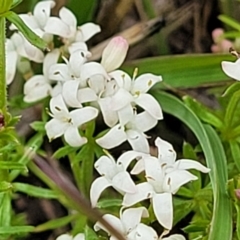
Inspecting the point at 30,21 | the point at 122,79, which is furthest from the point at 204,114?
the point at 30,21

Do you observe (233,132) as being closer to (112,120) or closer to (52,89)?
(112,120)

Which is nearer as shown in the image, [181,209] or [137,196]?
[137,196]

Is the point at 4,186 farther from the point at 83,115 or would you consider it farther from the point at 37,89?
the point at 37,89

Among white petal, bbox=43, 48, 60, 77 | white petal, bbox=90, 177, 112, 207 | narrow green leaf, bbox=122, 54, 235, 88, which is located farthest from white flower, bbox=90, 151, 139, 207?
A: narrow green leaf, bbox=122, 54, 235, 88

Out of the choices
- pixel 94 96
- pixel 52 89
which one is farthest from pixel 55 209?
pixel 94 96

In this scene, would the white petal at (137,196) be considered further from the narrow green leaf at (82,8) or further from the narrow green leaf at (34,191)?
the narrow green leaf at (82,8)

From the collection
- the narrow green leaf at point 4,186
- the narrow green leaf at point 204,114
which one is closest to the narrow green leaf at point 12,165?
the narrow green leaf at point 4,186
